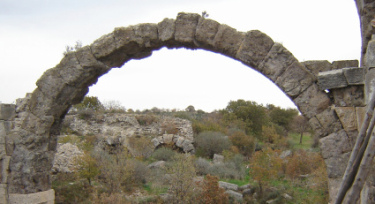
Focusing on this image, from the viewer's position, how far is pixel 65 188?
12.0 metres

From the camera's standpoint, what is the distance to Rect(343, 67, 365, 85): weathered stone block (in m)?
4.98

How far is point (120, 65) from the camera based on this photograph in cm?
677

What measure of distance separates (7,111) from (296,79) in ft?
17.4

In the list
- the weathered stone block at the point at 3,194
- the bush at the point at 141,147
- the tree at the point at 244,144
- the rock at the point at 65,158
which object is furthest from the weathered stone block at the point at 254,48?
the tree at the point at 244,144

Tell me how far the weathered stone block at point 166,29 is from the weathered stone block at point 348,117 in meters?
2.85

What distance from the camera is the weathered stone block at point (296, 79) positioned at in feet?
17.4

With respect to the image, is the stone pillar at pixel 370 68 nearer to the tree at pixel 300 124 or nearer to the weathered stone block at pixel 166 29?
the weathered stone block at pixel 166 29

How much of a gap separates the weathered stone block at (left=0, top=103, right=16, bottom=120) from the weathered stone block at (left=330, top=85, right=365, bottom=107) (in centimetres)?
572

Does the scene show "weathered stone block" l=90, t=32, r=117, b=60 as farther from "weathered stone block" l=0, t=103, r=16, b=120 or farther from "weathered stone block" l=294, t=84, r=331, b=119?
"weathered stone block" l=294, t=84, r=331, b=119

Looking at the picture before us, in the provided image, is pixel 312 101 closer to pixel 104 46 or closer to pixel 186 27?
pixel 186 27

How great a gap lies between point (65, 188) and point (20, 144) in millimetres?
5837

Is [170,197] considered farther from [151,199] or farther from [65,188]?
[65,188]

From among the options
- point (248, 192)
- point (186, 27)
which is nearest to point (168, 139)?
point (248, 192)

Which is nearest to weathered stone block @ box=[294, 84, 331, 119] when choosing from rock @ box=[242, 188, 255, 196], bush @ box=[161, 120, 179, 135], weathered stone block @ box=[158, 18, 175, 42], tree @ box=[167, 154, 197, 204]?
weathered stone block @ box=[158, 18, 175, 42]
